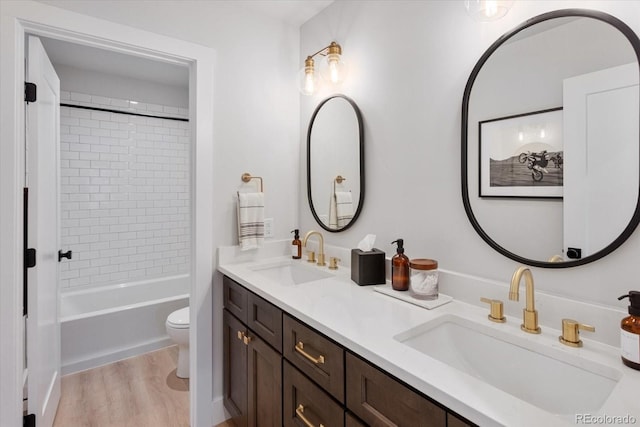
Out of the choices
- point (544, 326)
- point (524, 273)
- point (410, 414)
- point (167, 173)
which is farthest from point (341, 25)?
point (167, 173)

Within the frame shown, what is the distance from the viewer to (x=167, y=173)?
3.42 meters

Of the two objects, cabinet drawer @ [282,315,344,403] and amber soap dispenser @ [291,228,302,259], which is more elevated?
amber soap dispenser @ [291,228,302,259]

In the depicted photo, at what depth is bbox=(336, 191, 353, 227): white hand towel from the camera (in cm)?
183

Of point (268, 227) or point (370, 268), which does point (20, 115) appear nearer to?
point (268, 227)

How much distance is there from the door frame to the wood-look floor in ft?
1.21

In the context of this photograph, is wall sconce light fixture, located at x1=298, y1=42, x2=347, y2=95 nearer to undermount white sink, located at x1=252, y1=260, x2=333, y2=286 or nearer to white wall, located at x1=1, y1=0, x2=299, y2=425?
white wall, located at x1=1, y1=0, x2=299, y2=425

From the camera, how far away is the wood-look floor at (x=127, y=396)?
76.8 inches

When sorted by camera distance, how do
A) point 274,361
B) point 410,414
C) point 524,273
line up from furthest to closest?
point 274,361 → point 524,273 → point 410,414

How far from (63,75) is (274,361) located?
311 centimetres

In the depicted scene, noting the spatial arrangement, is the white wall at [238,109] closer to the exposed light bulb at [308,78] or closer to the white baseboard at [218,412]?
the white baseboard at [218,412]

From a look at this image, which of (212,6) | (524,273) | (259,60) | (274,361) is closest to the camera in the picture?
(524,273)

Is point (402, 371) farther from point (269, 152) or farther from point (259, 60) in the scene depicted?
point (259, 60)

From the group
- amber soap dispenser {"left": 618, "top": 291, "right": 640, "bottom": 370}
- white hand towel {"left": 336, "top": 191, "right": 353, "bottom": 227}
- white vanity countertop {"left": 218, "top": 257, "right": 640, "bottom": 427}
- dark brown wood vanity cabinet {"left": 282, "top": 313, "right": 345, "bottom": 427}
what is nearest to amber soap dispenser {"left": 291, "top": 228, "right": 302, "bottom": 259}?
white hand towel {"left": 336, "top": 191, "right": 353, "bottom": 227}

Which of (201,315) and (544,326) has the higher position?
(544,326)
